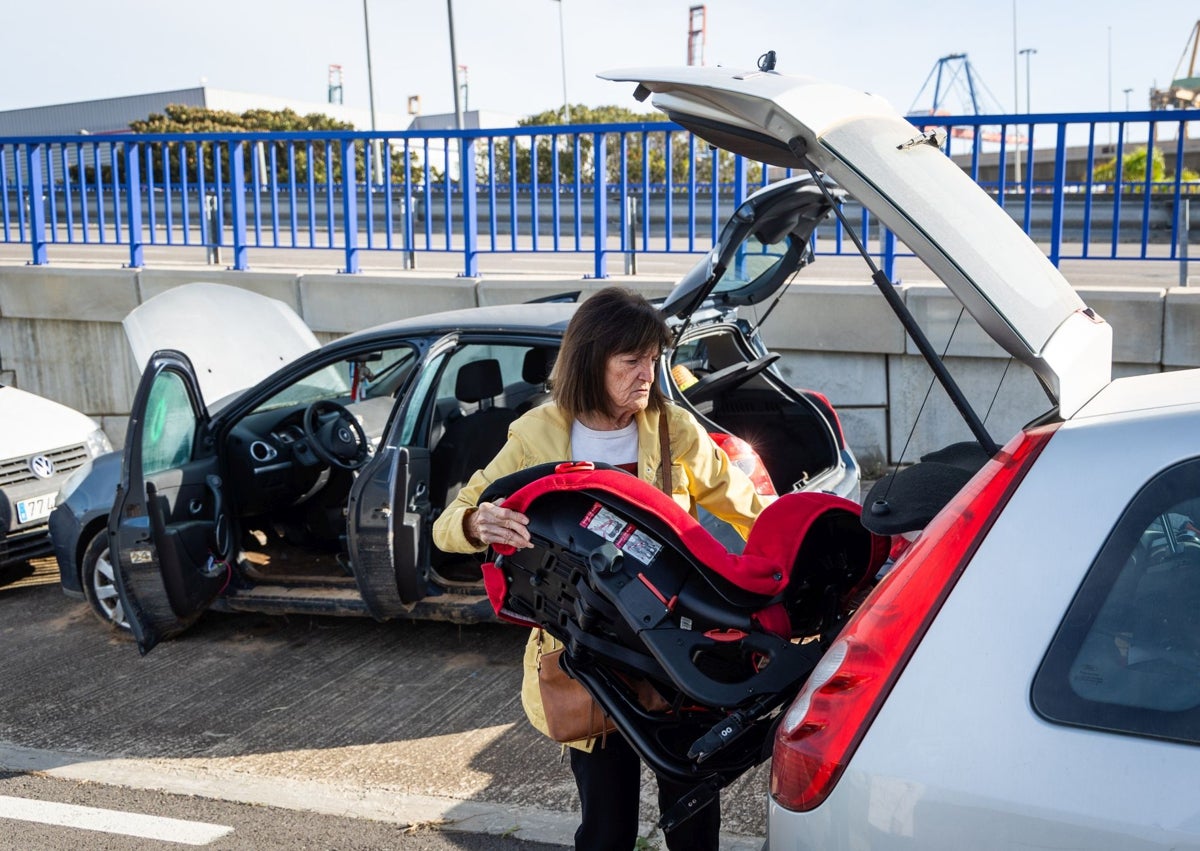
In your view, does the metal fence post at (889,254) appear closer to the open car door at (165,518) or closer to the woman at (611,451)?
the open car door at (165,518)

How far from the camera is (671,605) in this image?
2.37 metres

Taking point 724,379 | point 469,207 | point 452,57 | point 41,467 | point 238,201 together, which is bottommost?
point 41,467

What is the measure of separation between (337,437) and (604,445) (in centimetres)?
291

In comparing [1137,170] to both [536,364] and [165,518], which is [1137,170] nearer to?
[536,364]

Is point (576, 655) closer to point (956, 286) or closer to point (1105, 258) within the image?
point (956, 286)

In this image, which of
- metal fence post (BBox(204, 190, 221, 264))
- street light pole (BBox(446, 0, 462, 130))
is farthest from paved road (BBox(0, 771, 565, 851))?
street light pole (BBox(446, 0, 462, 130))

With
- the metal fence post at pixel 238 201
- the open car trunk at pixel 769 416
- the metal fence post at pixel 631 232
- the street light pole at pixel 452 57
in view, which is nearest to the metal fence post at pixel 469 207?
the metal fence post at pixel 631 232

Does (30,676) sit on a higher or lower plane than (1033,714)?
lower

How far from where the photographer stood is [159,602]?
16.0ft

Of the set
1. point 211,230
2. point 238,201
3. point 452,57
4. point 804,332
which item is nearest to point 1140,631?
point 804,332

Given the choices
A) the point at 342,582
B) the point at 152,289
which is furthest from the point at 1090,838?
the point at 152,289

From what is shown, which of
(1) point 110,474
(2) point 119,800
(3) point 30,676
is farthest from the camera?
(1) point 110,474

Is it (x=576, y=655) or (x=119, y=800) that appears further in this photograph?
(x=119, y=800)

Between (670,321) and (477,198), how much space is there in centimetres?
462
